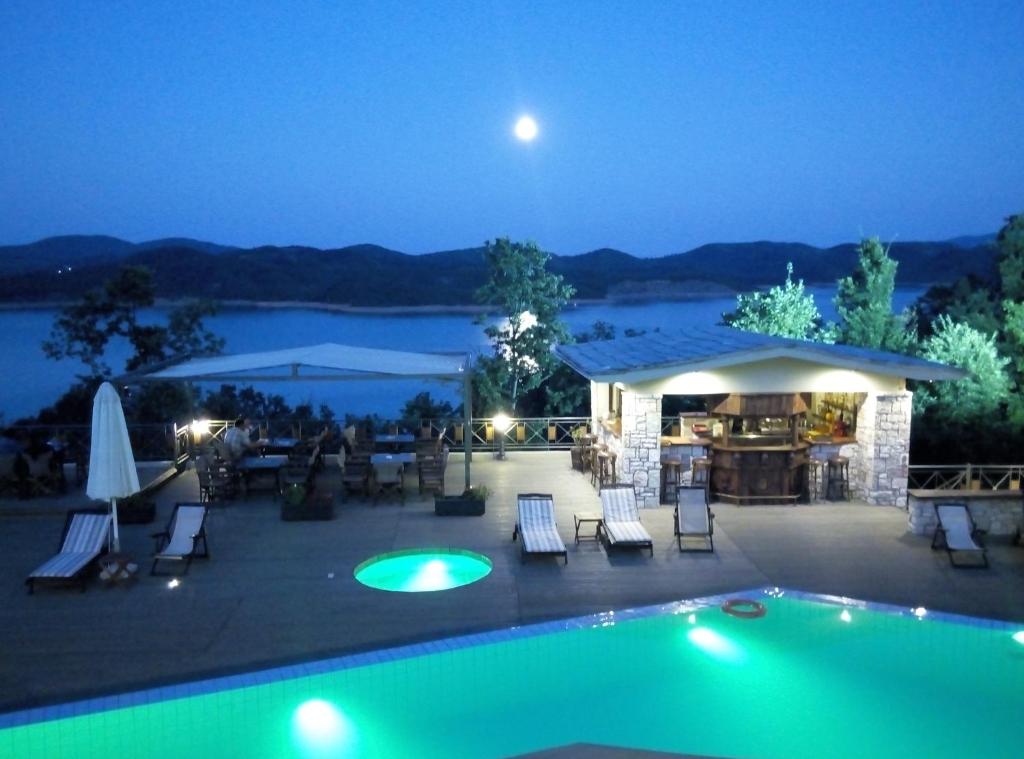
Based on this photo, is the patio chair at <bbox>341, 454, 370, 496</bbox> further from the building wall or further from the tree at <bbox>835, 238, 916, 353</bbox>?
the tree at <bbox>835, 238, 916, 353</bbox>

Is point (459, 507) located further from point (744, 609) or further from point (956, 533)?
point (956, 533)

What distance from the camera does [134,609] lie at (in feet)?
30.9

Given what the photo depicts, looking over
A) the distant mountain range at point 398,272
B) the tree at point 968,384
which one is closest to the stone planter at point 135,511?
the distant mountain range at point 398,272

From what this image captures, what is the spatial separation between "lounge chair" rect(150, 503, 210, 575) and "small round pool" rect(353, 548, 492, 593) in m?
2.33

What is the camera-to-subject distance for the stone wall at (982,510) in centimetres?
1209

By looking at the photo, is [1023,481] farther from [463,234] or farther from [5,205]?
[463,234]

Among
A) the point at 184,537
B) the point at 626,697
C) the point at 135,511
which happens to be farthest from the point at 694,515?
the point at 135,511

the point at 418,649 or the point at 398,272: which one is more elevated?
the point at 398,272

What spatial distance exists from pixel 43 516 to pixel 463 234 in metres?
100

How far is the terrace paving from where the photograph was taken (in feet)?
27.0

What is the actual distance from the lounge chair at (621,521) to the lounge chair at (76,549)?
7098 mm

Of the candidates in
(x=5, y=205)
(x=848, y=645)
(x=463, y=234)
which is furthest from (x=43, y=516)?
(x=463, y=234)

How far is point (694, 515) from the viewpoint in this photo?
12.0 m

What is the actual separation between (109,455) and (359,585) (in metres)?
3.77
